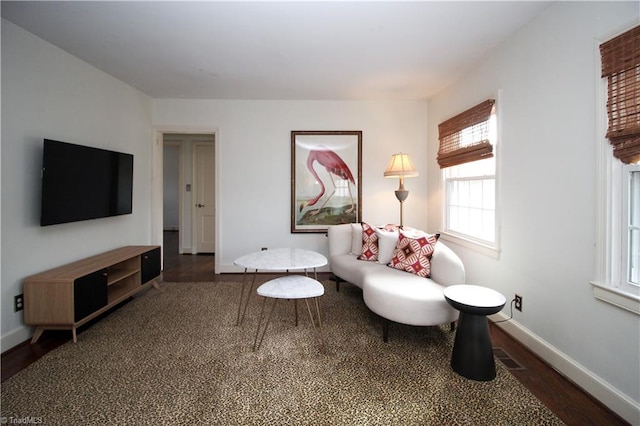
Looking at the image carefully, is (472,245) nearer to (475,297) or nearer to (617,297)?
(475,297)

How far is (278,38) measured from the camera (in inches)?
95.7

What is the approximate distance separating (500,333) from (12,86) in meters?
4.27

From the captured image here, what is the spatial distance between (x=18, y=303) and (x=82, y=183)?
1.06m

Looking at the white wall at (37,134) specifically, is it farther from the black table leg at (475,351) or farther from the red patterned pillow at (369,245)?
the black table leg at (475,351)

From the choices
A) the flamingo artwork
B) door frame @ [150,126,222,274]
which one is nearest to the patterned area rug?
door frame @ [150,126,222,274]

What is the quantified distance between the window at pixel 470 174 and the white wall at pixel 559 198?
18 centimetres

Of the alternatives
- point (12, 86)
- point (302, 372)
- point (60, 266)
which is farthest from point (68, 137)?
point (302, 372)

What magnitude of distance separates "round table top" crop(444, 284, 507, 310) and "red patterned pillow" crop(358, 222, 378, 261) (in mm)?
1108

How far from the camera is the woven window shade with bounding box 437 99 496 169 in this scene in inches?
107

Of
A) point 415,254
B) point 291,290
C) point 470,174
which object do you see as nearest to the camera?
point 291,290

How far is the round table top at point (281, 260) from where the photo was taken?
7.16 ft

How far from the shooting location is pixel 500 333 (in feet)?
8.07

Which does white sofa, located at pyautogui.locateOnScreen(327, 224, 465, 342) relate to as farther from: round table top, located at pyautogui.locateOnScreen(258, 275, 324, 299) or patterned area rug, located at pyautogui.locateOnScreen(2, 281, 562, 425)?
round table top, located at pyautogui.locateOnScreen(258, 275, 324, 299)

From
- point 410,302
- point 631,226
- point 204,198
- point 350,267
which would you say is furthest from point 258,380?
point 204,198
